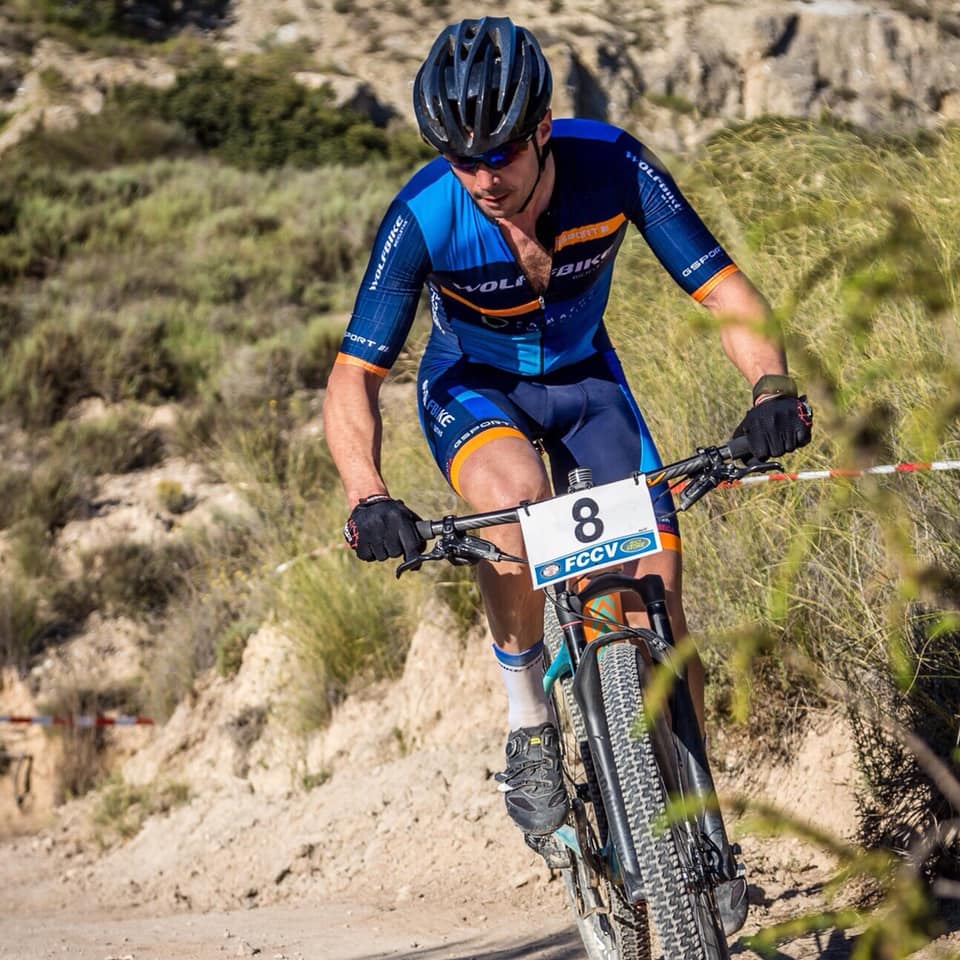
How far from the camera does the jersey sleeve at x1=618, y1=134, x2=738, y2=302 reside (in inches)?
140

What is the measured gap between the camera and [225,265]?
15.5 m

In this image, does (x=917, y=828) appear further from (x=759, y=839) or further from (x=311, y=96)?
(x=311, y=96)

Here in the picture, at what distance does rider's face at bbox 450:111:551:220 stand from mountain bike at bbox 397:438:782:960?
31.2 inches

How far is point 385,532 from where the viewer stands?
2941mm

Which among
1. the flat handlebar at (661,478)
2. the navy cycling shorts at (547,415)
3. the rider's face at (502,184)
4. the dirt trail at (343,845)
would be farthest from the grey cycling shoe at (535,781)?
the rider's face at (502,184)

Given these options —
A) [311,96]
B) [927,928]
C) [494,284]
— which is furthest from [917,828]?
[311,96]

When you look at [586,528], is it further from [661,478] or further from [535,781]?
[535,781]

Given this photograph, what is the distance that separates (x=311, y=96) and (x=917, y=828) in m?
25.1

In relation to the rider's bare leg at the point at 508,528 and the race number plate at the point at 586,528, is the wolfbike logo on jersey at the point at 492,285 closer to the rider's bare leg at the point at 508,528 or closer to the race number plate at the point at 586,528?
the rider's bare leg at the point at 508,528

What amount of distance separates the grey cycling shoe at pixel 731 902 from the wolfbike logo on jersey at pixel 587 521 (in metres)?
0.87

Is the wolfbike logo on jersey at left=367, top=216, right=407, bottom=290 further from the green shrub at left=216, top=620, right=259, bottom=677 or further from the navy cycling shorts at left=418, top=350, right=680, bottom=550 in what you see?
the green shrub at left=216, top=620, right=259, bottom=677

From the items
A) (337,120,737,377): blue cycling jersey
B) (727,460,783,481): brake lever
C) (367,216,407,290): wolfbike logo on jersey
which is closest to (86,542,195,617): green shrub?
(337,120,737,377): blue cycling jersey

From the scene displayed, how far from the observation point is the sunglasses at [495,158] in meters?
3.31

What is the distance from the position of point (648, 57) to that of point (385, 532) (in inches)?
1262
